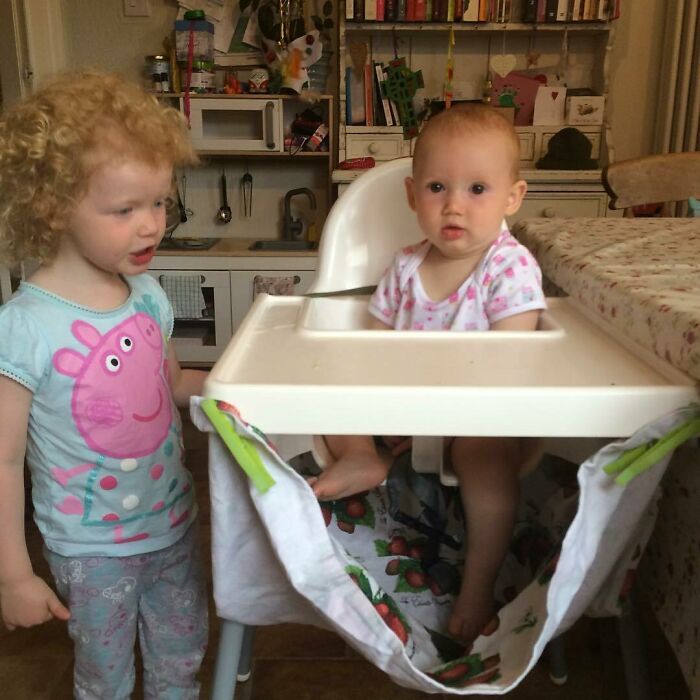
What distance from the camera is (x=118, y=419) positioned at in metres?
0.80

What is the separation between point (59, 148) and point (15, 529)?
0.39 metres

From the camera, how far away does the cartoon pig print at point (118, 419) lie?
2.55 feet

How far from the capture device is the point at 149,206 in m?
0.79

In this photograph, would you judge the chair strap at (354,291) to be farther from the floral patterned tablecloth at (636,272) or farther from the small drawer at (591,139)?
the small drawer at (591,139)

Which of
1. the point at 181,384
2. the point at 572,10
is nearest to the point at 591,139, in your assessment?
the point at 572,10

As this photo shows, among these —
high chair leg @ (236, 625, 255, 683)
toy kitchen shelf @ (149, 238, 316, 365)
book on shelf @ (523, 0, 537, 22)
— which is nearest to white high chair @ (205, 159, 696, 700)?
high chair leg @ (236, 625, 255, 683)

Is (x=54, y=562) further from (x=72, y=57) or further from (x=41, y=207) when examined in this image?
(x=72, y=57)

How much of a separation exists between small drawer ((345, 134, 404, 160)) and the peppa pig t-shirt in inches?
84.2

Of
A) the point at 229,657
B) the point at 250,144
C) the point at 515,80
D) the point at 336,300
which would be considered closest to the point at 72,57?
the point at 250,144

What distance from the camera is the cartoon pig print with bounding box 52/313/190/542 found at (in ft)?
2.55

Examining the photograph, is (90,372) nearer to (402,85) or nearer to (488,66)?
(402,85)

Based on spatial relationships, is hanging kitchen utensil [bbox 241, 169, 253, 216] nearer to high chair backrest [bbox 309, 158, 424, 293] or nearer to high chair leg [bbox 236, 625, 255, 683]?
high chair backrest [bbox 309, 158, 424, 293]

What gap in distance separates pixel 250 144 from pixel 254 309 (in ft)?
7.16

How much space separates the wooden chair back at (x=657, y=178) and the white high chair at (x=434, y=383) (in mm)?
974
